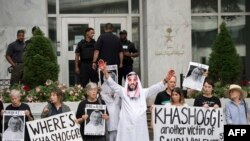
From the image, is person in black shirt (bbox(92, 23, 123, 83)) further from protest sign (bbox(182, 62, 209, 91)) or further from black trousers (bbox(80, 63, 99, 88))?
protest sign (bbox(182, 62, 209, 91))

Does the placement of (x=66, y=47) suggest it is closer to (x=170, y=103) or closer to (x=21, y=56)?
(x=21, y=56)

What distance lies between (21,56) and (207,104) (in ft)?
21.4

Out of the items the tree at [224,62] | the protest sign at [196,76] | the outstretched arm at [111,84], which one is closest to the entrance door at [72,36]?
the tree at [224,62]

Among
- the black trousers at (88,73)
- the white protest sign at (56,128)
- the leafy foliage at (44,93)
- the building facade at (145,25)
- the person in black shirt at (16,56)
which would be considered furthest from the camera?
the building facade at (145,25)

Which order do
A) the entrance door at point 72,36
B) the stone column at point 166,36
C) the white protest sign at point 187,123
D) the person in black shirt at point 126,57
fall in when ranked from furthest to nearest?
the entrance door at point 72,36, the stone column at point 166,36, the person in black shirt at point 126,57, the white protest sign at point 187,123

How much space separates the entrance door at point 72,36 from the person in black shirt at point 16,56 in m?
3.40

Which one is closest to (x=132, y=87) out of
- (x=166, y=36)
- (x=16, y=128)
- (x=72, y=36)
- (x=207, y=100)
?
(x=207, y=100)

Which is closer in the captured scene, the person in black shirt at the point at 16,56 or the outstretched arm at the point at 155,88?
the outstretched arm at the point at 155,88

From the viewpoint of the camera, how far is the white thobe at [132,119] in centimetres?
1062

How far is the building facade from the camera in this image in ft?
59.5

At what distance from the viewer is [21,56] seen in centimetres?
1574

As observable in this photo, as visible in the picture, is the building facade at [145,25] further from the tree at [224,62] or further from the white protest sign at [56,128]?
the white protest sign at [56,128]

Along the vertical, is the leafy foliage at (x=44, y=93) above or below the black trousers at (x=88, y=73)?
below

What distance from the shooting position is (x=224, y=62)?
15.8m
